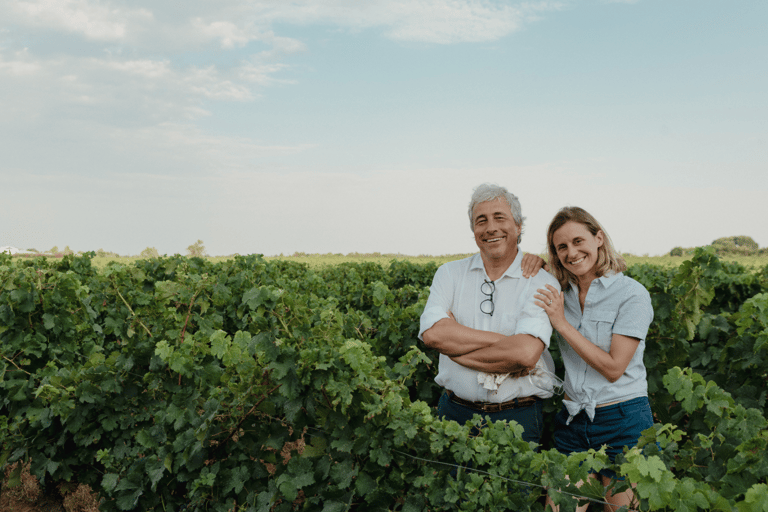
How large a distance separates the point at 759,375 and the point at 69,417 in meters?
6.02

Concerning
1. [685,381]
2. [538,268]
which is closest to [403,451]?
[685,381]

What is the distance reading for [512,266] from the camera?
137 inches

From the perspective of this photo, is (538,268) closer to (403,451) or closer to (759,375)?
(403,451)

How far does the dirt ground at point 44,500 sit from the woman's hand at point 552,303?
497cm

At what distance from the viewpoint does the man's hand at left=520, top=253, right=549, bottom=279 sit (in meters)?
3.44

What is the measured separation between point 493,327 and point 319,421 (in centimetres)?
139

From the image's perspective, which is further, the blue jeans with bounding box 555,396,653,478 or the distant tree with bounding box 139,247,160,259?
the distant tree with bounding box 139,247,160,259

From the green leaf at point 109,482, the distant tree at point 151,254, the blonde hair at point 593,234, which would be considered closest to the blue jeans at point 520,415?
the blonde hair at point 593,234

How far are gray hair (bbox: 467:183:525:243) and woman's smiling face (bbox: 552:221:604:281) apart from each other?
334 mm

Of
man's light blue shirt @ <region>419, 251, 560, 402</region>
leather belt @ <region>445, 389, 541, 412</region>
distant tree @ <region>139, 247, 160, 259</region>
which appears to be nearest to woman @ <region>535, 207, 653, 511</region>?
man's light blue shirt @ <region>419, 251, 560, 402</region>

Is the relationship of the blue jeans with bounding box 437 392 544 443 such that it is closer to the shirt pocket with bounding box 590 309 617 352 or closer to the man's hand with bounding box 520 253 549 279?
the shirt pocket with bounding box 590 309 617 352

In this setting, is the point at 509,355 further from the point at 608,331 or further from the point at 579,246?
the point at 579,246

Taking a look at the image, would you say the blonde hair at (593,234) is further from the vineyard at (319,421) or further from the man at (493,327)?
the vineyard at (319,421)

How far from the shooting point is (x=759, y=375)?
4.84m
